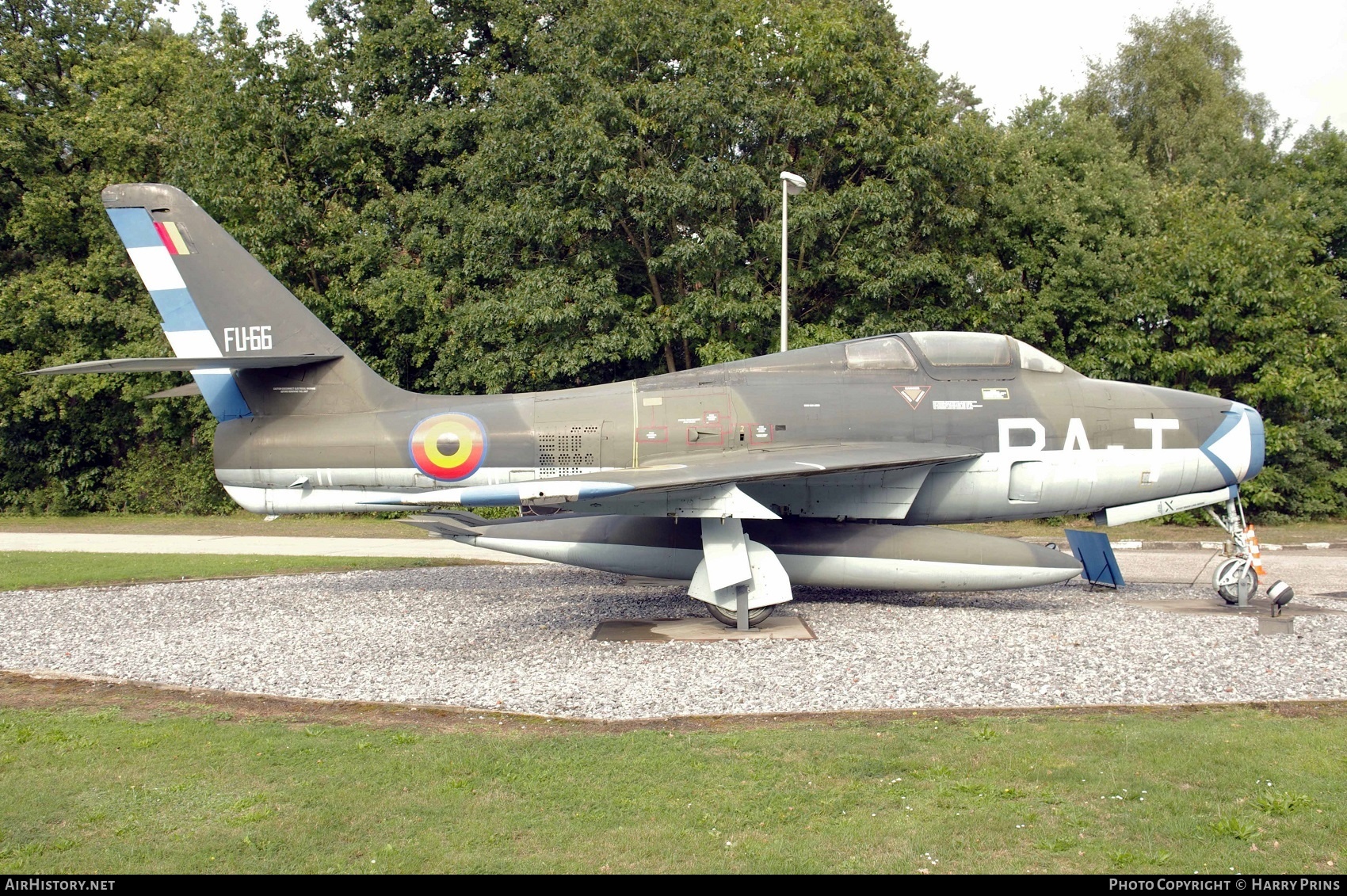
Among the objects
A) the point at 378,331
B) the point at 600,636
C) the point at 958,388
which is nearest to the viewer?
the point at 600,636

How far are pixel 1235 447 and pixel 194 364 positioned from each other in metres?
12.5

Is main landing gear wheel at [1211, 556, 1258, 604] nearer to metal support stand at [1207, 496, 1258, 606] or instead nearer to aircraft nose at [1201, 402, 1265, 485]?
metal support stand at [1207, 496, 1258, 606]

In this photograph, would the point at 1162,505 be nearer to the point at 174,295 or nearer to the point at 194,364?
the point at 194,364

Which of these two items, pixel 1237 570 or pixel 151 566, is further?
pixel 151 566

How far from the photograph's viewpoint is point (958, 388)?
1237 centimetres

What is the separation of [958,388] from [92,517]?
27.3m

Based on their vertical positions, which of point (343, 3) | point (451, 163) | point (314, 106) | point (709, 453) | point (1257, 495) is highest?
point (343, 3)

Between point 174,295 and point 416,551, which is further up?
point 174,295

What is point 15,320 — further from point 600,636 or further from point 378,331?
point 600,636

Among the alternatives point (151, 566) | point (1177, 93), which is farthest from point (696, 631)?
point (1177, 93)

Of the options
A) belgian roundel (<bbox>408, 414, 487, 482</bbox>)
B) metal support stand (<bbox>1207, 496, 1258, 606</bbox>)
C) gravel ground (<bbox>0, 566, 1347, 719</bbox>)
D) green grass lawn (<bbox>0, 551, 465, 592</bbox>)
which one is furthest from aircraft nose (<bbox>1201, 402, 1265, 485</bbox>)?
green grass lawn (<bbox>0, 551, 465, 592</bbox>)

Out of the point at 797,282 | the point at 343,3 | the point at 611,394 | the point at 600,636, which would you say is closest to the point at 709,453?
the point at 611,394

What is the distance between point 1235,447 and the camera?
1269 cm

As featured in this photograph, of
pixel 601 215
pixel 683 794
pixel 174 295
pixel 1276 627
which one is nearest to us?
pixel 683 794
